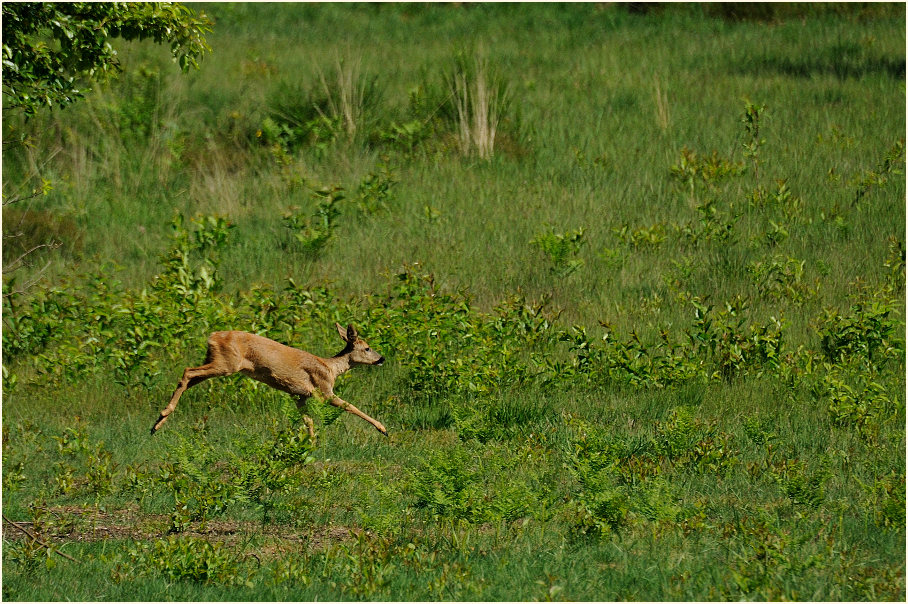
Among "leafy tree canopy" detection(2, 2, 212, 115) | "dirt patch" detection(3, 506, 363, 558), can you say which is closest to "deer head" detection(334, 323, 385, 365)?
"dirt patch" detection(3, 506, 363, 558)

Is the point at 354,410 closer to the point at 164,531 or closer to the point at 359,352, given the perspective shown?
the point at 359,352

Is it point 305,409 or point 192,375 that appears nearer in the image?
point 192,375

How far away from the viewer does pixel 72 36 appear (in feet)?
31.5

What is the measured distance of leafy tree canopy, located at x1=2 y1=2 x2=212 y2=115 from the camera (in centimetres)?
974

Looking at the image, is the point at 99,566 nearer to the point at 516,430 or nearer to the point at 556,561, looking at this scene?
the point at 556,561

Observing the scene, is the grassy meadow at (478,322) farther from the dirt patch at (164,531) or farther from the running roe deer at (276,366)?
the running roe deer at (276,366)

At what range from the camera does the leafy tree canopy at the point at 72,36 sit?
32.0 feet

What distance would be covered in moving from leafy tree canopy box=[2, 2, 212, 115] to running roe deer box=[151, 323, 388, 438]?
298 centimetres

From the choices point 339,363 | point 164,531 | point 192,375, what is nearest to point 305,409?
point 339,363

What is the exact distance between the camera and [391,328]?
36.0ft

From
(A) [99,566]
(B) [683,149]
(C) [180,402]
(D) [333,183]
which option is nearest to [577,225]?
(B) [683,149]

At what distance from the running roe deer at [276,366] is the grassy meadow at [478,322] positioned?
1.17 feet

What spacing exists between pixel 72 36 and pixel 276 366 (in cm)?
337

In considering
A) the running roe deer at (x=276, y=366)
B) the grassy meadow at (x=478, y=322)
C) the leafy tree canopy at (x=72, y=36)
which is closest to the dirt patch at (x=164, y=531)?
the grassy meadow at (x=478, y=322)
